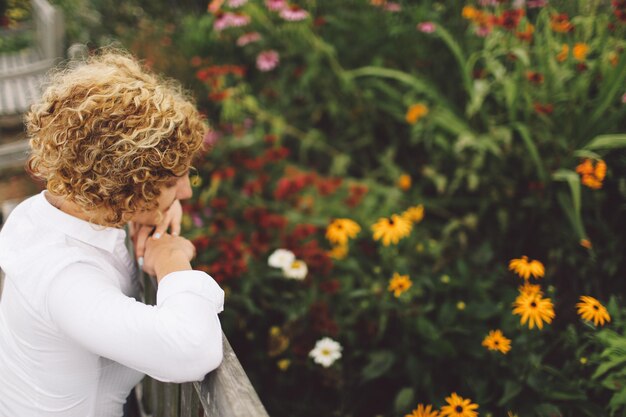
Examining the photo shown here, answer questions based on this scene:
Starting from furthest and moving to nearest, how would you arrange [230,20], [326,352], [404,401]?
1. [230,20]
2. [326,352]
3. [404,401]

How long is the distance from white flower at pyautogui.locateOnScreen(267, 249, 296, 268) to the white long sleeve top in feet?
2.18

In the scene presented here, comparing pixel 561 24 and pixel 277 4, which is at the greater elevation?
pixel 561 24

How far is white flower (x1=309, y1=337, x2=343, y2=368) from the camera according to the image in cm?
177

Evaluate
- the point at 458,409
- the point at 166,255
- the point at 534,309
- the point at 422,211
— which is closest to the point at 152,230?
the point at 166,255

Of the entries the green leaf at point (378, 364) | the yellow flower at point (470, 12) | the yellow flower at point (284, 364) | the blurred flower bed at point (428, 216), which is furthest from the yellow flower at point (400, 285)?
the yellow flower at point (470, 12)

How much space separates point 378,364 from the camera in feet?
5.92

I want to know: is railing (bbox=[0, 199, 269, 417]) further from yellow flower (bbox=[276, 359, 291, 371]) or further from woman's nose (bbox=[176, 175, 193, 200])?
yellow flower (bbox=[276, 359, 291, 371])

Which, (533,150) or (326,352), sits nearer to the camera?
(326,352)

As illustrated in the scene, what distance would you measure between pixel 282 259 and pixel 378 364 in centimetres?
48

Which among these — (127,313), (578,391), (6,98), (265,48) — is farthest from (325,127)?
(127,313)

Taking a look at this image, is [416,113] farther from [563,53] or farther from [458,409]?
[458,409]

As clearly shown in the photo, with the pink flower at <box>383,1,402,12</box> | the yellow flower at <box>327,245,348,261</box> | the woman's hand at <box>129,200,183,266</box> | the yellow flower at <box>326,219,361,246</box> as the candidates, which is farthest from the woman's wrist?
the pink flower at <box>383,1,402,12</box>


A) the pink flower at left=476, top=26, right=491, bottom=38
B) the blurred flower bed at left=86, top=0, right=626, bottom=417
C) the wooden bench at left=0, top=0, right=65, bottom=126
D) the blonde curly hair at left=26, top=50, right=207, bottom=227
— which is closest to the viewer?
the blonde curly hair at left=26, top=50, right=207, bottom=227

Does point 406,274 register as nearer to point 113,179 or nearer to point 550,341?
point 550,341
